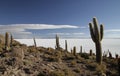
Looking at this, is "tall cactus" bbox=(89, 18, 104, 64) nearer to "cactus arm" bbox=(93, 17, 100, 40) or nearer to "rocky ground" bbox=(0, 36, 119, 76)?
"cactus arm" bbox=(93, 17, 100, 40)

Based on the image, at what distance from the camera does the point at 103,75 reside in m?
17.3

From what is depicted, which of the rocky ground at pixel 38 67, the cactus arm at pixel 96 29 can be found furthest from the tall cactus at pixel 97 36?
the rocky ground at pixel 38 67

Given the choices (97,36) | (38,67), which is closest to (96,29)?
(97,36)

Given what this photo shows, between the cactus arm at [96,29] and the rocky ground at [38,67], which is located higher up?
the cactus arm at [96,29]

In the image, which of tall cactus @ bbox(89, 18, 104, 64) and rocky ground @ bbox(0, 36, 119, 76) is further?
tall cactus @ bbox(89, 18, 104, 64)

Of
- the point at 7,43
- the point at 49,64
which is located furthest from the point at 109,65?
the point at 7,43

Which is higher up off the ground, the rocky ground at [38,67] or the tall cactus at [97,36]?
the tall cactus at [97,36]

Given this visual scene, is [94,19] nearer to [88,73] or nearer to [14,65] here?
[88,73]

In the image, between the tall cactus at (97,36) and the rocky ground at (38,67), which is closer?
the rocky ground at (38,67)

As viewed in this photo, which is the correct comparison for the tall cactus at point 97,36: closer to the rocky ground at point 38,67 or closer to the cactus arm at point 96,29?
the cactus arm at point 96,29

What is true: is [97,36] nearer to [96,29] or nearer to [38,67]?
[96,29]

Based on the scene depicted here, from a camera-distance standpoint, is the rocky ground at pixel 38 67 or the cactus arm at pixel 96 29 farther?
the cactus arm at pixel 96 29

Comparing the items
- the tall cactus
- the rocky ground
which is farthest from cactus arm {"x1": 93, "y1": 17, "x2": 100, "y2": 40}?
the rocky ground

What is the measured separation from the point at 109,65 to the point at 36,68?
30.3 feet
